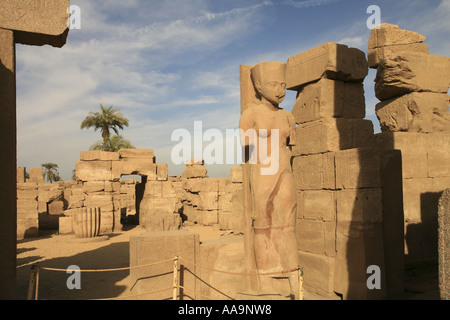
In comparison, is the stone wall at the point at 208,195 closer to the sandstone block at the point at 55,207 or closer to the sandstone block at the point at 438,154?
the sandstone block at the point at 55,207

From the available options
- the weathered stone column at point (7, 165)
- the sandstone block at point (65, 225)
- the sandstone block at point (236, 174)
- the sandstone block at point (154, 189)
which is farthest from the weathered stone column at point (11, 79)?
the sandstone block at point (154, 189)

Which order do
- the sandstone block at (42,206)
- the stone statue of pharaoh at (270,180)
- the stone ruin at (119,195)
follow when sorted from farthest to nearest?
the sandstone block at (42,206) < the stone ruin at (119,195) < the stone statue of pharaoh at (270,180)

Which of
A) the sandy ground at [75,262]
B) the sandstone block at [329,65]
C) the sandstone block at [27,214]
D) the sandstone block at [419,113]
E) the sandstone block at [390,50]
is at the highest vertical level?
the sandstone block at [390,50]

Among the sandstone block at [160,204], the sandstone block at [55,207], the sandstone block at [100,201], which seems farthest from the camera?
the sandstone block at [55,207]

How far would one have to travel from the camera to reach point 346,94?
5918 mm

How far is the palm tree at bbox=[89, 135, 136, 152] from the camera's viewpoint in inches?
1015

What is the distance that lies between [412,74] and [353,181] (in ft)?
10.1

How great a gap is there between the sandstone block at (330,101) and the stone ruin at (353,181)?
0.02 m

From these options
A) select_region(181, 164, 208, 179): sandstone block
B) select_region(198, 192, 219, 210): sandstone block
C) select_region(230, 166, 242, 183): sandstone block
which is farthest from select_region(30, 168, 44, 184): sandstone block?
select_region(230, 166, 242, 183): sandstone block

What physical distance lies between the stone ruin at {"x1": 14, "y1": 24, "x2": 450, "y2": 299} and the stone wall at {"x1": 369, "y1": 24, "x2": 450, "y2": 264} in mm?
20

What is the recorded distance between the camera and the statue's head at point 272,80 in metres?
4.21

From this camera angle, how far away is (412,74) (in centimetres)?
652
